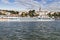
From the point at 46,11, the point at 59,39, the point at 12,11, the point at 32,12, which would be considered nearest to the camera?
the point at 59,39

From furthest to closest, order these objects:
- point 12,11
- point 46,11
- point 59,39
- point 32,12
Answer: point 46,11, point 12,11, point 32,12, point 59,39

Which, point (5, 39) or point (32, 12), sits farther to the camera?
point (32, 12)

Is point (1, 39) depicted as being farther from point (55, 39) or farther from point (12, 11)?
point (12, 11)

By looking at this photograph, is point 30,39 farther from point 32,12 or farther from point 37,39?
point 32,12

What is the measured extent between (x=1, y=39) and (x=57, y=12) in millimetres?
136022

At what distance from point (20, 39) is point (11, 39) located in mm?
1127

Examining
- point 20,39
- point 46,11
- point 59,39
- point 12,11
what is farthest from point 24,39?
point 46,11

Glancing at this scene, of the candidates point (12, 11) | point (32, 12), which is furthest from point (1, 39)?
point (12, 11)

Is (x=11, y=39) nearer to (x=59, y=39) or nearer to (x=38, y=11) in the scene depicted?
(x=59, y=39)

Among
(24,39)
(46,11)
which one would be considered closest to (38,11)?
(46,11)

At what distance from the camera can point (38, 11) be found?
15550 centimetres

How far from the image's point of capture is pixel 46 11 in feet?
542

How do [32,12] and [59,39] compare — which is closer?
[59,39]

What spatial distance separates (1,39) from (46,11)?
14201cm
